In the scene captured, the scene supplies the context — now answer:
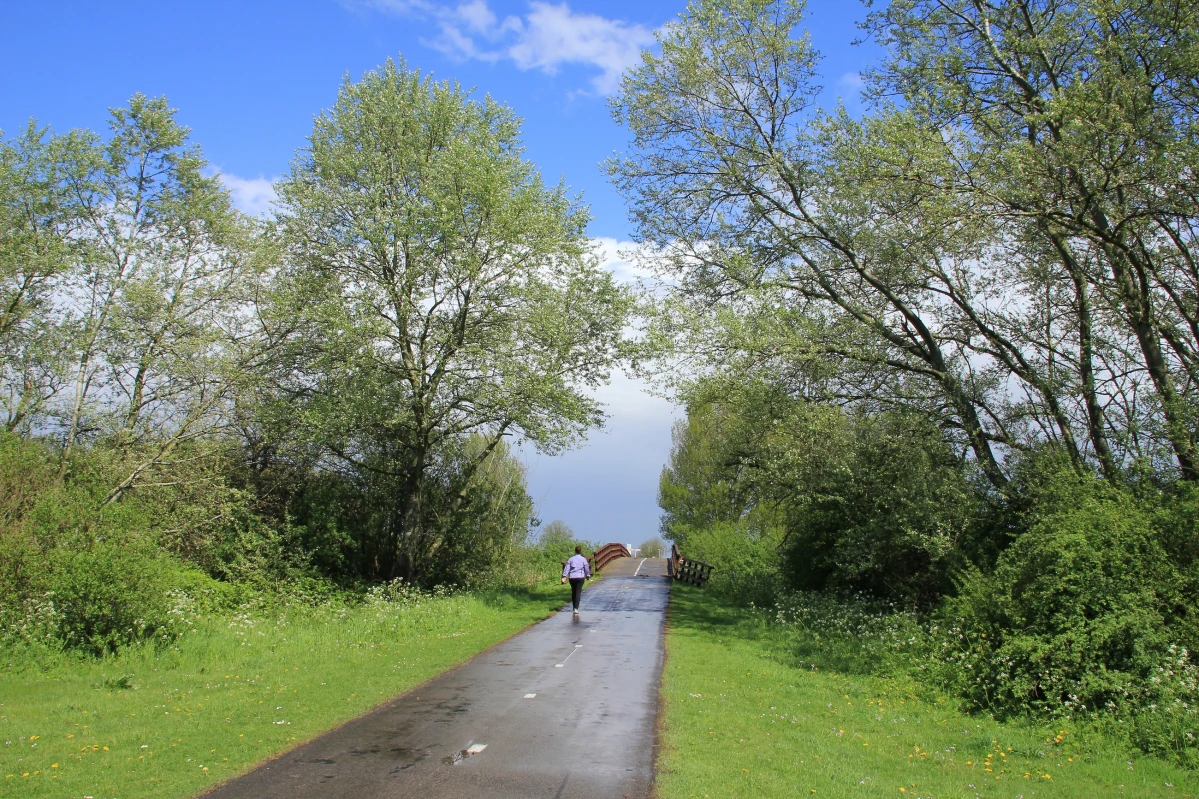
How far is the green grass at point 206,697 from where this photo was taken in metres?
6.88

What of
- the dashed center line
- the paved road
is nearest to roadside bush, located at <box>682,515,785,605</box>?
the dashed center line

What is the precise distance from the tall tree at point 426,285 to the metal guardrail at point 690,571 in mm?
11198

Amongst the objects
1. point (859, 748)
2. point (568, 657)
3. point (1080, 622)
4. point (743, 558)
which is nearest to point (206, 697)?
point (568, 657)

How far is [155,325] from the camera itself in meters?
19.1

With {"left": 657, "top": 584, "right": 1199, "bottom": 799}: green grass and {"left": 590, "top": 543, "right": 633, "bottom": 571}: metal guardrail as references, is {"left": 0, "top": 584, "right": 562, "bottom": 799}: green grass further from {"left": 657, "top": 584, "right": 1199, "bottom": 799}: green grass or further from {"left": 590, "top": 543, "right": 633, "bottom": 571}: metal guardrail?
{"left": 590, "top": 543, "right": 633, "bottom": 571}: metal guardrail

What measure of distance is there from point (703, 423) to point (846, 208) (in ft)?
95.2

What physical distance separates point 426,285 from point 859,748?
17792 millimetres

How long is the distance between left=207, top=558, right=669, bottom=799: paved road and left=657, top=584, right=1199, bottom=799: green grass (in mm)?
508

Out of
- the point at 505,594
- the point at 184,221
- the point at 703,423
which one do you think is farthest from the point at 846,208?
the point at 703,423

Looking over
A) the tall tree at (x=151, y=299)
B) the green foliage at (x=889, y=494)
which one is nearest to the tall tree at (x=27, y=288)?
the tall tree at (x=151, y=299)

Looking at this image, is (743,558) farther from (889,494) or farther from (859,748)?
(859,748)

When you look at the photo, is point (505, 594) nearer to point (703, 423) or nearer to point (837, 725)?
point (837, 725)

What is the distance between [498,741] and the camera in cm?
816

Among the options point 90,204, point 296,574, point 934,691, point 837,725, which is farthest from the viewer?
point 296,574
